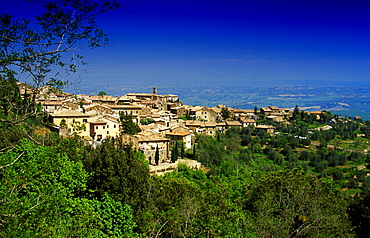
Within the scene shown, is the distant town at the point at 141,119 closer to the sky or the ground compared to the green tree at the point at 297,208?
closer to the sky

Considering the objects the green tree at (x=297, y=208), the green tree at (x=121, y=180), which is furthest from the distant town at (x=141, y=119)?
the green tree at (x=297, y=208)

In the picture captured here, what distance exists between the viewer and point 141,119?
158 feet

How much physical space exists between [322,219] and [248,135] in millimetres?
43133

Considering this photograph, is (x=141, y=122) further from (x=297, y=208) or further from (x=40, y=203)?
(x=40, y=203)

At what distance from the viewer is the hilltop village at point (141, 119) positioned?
24891mm

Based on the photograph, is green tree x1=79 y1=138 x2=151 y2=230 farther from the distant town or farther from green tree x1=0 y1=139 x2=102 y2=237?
the distant town

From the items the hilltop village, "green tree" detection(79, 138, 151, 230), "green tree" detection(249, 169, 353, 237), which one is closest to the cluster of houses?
the hilltop village

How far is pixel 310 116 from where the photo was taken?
78625mm

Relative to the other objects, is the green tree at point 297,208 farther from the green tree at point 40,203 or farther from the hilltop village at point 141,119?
the hilltop village at point 141,119

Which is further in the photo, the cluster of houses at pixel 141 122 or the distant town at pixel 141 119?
the cluster of houses at pixel 141 122

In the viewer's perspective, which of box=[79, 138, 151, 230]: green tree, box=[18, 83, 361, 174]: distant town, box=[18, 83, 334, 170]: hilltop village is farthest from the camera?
box=[18, 83, 334, 170]: hilltop village

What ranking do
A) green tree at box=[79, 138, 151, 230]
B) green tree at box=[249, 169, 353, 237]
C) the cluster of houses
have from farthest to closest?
the cluster of houses, green tree at box=[249, 169, 353, 237], green tree at box=[79, 138, 151, 230]

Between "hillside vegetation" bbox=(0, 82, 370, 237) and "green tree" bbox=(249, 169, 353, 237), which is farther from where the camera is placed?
"green tree" bbox=(249, 169, 353, 237)

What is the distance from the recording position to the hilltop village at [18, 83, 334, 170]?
24.9 m
